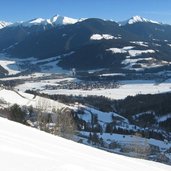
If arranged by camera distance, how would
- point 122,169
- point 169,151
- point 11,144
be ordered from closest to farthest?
point 11,144 → point 122,169 → point 169,151

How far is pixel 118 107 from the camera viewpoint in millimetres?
194625

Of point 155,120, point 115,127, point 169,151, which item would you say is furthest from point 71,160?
point 155,120

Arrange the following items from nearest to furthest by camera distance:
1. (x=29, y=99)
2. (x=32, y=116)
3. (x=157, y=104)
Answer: (x=32, y=116) → (x=29, y=99) → (x=157, y=104)

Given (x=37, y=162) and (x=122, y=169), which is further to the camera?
(x=122, y=169)

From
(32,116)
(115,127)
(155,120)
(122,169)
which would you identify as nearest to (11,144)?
(122,169)

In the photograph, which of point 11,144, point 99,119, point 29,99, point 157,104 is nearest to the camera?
point 11,144

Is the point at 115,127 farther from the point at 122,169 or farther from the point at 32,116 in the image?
the point at 122,169

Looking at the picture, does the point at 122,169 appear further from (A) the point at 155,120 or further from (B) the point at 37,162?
(A) the point at 155,120

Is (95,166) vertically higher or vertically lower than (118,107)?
lower

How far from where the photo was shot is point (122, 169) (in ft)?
45.5

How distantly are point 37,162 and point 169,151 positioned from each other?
266 ft

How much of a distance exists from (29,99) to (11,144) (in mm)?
142554

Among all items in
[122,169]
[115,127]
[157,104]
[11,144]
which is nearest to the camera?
[11,144]

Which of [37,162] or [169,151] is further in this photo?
[169,151]
